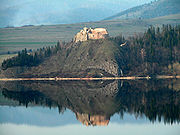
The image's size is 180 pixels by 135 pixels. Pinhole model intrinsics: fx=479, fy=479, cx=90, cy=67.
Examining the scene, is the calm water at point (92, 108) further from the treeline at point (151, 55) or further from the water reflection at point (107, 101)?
the treeline at point (151, 55)

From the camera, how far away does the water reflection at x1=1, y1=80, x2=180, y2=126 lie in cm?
8225

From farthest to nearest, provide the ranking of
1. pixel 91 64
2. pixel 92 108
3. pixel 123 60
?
pixel 91 64, pixel 123 60, pixel 92 108

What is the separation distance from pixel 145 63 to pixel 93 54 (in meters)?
23.1

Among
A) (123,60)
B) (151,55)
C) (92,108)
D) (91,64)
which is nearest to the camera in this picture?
(92,108)

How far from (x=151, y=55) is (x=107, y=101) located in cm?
8958

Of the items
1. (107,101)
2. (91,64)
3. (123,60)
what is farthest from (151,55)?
(107,101)

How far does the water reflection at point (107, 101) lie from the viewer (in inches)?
3238

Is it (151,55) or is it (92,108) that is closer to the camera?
(92,108)

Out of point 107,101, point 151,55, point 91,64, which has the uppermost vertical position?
point 107,101

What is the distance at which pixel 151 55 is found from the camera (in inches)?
7426

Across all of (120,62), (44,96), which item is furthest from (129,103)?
(120,62)

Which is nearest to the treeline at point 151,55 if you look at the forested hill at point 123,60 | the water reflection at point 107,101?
the forested hill at point 123,60

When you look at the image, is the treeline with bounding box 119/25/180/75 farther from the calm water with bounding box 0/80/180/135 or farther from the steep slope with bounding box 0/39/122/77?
the calm water with bounding box 0/80/180/135

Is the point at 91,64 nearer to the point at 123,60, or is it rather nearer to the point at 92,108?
the point at 123,60
